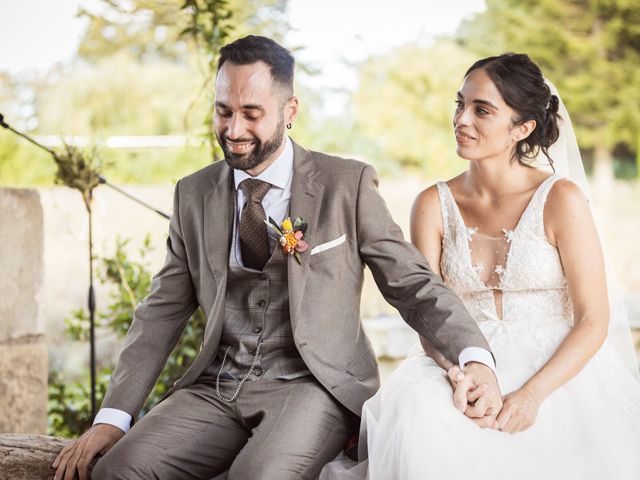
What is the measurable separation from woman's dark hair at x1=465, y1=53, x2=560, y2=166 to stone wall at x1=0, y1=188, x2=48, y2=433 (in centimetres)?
214

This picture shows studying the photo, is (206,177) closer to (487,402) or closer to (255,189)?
(255,189)

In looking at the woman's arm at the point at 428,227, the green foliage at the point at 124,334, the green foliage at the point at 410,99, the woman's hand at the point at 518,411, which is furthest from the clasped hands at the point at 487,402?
the green foliage at the point at 410,99

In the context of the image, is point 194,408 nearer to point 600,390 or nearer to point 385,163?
A: point 600,390

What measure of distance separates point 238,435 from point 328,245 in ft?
2.18

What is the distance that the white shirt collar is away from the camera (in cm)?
266

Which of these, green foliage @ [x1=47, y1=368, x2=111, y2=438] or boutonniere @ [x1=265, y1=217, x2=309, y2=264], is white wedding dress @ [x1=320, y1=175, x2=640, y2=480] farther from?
green foliage @ [x1=47, y1=368, x2=111, y2=438]

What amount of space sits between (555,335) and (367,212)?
763 millimetres

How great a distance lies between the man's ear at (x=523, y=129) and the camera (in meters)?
2.84

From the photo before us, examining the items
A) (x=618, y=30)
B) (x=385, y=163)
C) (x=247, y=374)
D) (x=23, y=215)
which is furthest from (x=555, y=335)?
(x=618, y=30)

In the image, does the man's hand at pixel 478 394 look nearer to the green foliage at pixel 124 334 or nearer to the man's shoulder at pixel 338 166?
the man's shoulder at pixel 338 166

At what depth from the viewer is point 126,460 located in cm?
232

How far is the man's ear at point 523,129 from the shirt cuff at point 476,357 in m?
0.88

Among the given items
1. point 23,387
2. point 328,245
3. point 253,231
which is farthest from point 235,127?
point 23,387

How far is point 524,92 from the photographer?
279 centimetres
